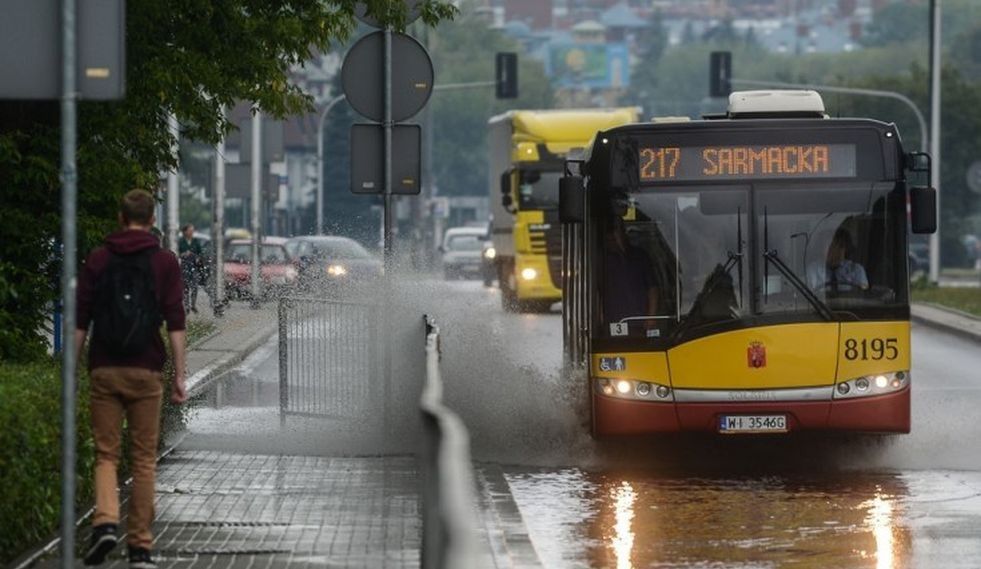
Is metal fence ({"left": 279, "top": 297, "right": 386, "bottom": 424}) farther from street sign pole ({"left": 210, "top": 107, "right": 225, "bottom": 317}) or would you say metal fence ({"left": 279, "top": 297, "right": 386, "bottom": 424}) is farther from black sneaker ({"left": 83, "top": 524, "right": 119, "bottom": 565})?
street sign pole ({"left": 210, "top": 107, "right": 225, "bottom": 317})

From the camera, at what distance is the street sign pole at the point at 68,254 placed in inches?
374

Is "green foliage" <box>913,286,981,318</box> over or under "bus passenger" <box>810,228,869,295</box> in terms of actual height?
under

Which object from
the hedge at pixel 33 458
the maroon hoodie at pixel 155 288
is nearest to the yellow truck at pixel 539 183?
the hedge at pixel 33 458

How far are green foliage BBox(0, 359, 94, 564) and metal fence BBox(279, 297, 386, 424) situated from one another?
6.44 metres

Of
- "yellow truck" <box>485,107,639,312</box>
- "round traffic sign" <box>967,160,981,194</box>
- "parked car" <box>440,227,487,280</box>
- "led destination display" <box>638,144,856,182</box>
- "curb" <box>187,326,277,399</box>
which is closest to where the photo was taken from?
"led destination display" <box>638,144,856,182</box>

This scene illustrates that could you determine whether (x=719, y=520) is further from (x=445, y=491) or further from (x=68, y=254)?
(x=445, y=491)

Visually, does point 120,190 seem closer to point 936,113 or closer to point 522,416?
point 522,416

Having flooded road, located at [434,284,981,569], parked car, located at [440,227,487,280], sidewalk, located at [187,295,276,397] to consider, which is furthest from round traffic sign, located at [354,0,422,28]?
parked car, located at [440,227,487,280]

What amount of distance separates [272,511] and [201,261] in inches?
1402

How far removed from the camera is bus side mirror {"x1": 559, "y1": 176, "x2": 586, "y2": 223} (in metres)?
17.0

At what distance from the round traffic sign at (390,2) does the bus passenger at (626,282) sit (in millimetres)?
2136

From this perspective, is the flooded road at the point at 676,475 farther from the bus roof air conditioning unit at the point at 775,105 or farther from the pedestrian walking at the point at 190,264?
A: the pedestrian walking at the point at 190,264

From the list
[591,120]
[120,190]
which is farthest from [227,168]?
[120,190]

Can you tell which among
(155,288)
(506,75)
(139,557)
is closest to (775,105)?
(155,288)
